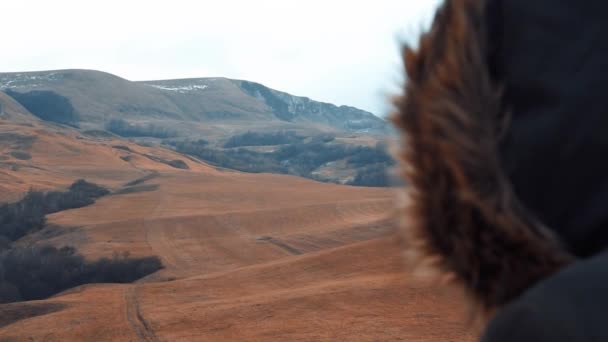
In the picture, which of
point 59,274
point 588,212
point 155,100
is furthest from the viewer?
point 155,100

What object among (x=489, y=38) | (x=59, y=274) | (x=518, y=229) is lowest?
(x=59, y=274)

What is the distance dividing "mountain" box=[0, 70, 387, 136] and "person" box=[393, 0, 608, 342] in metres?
106

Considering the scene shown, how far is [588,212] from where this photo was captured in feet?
3.29

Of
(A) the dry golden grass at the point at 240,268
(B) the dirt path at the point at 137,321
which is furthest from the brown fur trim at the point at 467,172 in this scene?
(B) the dirt path at the point at 137,321

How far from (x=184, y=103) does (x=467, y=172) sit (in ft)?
437

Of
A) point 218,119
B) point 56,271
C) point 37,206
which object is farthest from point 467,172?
point 218,119

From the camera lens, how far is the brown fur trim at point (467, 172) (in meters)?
1.06

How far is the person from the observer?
1.02 meters

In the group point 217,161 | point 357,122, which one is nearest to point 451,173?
point 217,161

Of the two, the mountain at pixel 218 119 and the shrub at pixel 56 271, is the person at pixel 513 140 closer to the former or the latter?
the shrub at pixel 56 271

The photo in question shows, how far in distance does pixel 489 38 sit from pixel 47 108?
117 m

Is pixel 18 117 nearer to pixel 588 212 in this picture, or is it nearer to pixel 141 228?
pixel 141 228

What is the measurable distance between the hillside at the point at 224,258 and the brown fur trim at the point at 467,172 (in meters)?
0.19

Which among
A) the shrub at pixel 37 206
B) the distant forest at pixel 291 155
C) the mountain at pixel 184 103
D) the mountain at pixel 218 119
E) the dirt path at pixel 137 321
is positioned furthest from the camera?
the mountain at pixel 184 103
